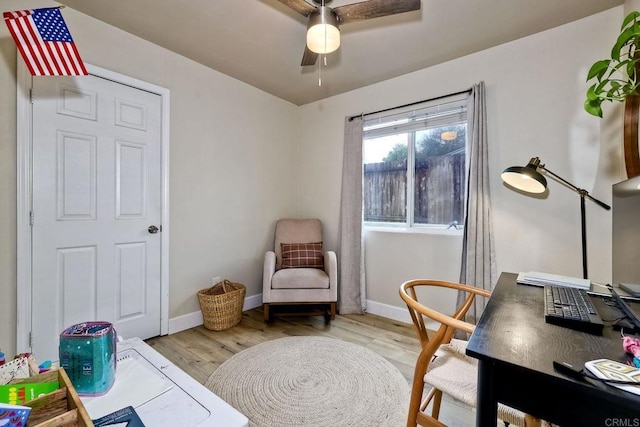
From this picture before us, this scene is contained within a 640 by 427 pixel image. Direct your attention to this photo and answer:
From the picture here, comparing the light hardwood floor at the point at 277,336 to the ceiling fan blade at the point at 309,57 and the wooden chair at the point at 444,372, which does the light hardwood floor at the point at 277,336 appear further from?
the ceiling fan blade at the point at 309,57

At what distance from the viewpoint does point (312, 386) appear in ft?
6.01

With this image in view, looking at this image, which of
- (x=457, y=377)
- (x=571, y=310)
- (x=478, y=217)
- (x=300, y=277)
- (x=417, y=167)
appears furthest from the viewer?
(x=417, y=167)

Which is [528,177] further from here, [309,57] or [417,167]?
[309,57]

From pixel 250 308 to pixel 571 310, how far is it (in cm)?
284

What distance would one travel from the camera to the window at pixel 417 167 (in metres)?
2.64

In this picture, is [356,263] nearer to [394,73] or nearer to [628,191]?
[394,73]

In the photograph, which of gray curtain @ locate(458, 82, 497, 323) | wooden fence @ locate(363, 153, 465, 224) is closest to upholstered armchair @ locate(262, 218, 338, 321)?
wooden fence @ locate(363, 153, 465, 224)

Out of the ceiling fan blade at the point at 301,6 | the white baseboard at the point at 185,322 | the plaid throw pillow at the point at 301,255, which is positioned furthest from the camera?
the plaid throw pillow at the point at 301,255

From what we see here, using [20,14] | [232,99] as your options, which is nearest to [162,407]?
[20,14]

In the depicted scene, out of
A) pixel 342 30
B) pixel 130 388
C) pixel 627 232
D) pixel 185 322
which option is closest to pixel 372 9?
pixel 342 30

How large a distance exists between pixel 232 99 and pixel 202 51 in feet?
1.85

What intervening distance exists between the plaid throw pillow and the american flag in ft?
7.07

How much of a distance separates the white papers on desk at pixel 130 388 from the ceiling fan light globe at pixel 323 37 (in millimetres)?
1719

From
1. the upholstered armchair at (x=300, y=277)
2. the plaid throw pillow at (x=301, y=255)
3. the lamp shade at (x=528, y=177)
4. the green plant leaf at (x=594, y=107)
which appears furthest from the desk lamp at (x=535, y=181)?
the plaid throw pillow at (x=301, y=255)
